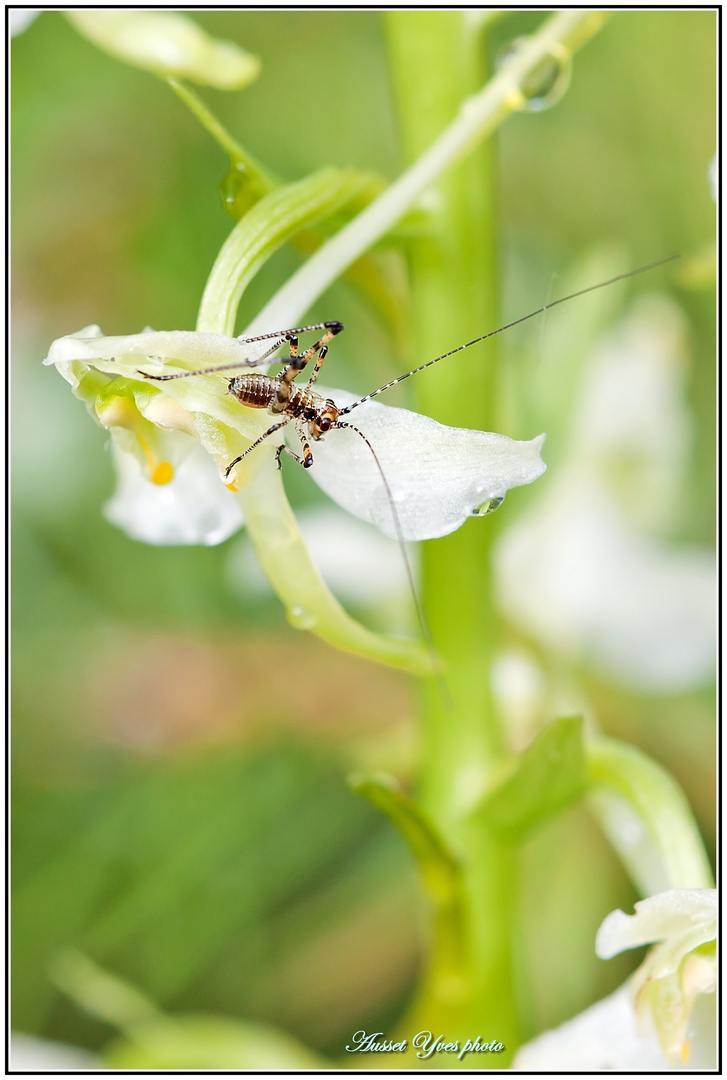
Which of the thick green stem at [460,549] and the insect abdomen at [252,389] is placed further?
the thick green stem at [460,549]

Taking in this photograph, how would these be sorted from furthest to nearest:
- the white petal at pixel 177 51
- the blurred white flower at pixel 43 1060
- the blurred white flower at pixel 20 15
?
the blurred white flower at pixel 43 1060
the blurred white flower at pixel 20 15
the white petal at pixel 177 51

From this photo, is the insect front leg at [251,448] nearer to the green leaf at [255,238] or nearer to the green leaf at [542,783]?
the green leaf at [255,238]

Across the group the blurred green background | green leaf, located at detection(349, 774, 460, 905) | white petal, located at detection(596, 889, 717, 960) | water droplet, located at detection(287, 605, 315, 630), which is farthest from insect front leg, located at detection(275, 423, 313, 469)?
the blurred green background

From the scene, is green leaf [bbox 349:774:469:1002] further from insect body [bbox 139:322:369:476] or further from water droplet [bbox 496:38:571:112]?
water droplet [bbox 496:38:571:112]

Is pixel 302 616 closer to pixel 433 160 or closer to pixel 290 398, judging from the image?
pixel 290 398

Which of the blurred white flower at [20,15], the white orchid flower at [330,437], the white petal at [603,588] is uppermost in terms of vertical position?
the blurred white flower at [20,15]

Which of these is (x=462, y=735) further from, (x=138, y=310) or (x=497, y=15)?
(x=138, y=310)

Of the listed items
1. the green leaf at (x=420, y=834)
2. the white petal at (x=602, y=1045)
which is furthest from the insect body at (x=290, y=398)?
the white petal at (x=602, y=1045)
